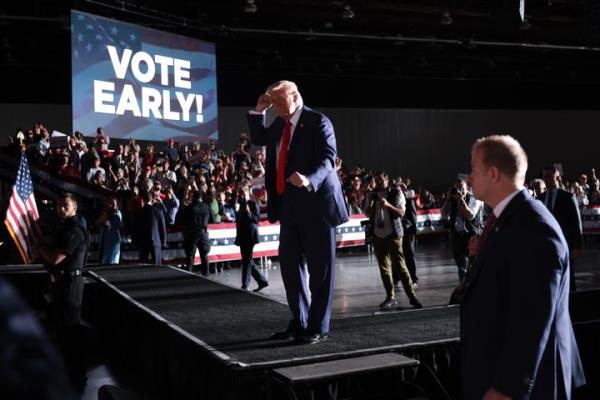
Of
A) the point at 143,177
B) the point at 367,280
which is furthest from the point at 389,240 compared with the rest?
the point at 143,177

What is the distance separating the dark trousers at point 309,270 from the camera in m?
4.15

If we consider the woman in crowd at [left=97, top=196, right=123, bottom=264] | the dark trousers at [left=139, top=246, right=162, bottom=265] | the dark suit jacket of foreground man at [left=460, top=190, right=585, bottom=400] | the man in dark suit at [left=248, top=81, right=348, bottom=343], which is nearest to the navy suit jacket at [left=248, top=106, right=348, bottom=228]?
the man in dark suit at [left=248, top=81, right=348, bottom=343]

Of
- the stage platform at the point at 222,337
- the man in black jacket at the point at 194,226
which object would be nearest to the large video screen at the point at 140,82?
the man in black jacket at the point at 194,226

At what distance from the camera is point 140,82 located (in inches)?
680

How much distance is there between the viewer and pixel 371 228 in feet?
27.7

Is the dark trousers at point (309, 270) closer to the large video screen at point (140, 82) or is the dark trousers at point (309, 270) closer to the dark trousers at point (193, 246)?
the dark trousers at point (193, 246)

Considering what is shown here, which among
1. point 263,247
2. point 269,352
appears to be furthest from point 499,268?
point 263,247

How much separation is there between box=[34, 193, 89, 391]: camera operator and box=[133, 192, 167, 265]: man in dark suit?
19.0 feet

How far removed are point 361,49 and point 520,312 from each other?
23.4m

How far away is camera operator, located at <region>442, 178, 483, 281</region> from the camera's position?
849 centimetres

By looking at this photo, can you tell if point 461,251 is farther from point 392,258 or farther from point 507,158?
point 507,158

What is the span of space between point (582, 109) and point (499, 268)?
30.1 meters

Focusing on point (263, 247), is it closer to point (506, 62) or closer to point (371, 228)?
point (371, 228)

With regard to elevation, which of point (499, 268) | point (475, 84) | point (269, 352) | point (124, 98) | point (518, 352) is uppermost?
point (475, 84)
